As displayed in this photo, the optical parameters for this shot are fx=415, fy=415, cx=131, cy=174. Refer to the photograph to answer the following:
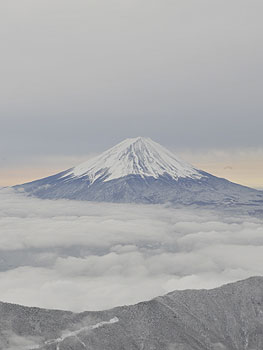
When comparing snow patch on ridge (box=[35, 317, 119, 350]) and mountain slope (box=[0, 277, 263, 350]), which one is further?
mountain slope (box=[0, 277, 263, 350])

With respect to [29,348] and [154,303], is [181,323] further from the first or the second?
[29,348]

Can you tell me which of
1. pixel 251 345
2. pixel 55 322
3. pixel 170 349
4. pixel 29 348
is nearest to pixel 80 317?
pixel 55 322

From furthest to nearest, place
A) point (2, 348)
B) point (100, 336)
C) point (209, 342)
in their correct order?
point (209, 342) < point (100, 336) < point (2, 348)

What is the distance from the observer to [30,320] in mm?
174500

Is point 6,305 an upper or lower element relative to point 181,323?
upper

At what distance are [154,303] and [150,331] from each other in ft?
58.0

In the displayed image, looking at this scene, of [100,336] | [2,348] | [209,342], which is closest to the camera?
[2,348]

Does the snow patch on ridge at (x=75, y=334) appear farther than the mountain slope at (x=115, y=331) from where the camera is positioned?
No

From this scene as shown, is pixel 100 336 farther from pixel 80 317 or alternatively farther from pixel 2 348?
pixel 2 348

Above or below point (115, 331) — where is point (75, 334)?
above

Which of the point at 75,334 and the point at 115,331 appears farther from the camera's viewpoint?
the point at 115,331

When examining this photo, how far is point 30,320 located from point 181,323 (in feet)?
227

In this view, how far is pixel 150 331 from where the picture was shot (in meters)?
181

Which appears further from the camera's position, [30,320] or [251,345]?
[251,345]
